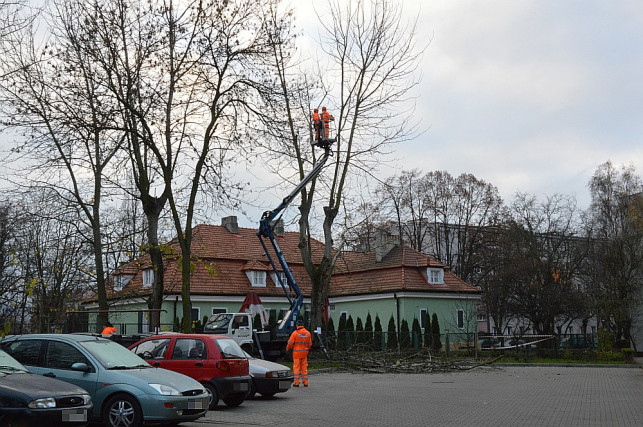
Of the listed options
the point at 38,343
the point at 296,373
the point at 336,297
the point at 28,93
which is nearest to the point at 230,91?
the point at 28,93

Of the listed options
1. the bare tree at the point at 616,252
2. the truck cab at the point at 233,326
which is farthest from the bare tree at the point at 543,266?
the truck cab at the point at 233,326

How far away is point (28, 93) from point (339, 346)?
17.7 m

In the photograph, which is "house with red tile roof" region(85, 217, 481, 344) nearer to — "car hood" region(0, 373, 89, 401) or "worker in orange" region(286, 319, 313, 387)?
"worker in orange" region(286, 319, 313, 387)

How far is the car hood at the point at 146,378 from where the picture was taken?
36.7 feet

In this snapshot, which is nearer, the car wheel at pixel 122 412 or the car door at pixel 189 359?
the car wheel at pixel 122 412

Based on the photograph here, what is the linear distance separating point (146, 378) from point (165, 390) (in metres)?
0.43

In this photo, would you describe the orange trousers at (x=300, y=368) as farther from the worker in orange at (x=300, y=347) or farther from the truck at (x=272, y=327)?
the truck at (x=272, y=327)

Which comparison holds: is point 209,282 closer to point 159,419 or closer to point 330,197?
point 330,197

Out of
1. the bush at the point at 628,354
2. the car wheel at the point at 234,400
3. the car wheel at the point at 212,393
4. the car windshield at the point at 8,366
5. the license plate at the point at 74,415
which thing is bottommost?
the bush at the point at 628,354

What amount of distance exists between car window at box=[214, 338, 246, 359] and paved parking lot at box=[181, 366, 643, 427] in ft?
3.73

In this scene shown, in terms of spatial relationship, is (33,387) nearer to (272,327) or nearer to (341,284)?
(272,327)

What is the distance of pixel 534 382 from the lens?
23.6 m

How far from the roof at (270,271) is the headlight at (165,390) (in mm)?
34751

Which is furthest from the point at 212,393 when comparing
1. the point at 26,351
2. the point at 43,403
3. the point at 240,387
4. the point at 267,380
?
the point at 43,403
